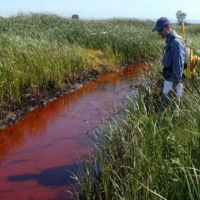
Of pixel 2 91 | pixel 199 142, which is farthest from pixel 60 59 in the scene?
pixel 199 142

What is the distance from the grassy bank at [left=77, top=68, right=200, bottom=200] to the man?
345 millimetres

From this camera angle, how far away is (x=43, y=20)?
Answer: 24.2 meters

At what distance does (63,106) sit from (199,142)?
7.10m

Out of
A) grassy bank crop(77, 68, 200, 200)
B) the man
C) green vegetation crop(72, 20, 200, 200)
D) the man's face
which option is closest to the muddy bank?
green vegetation crop(72, 20, 200, 200)

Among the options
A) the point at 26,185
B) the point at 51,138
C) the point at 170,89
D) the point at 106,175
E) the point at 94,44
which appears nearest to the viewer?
the point at 106,175

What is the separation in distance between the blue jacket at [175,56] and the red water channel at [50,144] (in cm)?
193

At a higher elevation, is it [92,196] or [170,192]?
[170,192]

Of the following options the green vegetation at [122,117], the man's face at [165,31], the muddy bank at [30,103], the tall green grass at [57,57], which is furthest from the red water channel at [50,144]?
the man's face at [165,31]

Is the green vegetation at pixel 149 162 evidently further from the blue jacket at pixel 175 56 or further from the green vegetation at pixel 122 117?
the blue jacket at pixel 175 56

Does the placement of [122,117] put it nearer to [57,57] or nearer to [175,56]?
[175,56]

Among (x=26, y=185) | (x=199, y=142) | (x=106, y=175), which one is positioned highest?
(x=199, y=142)

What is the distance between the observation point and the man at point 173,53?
6.06 meters

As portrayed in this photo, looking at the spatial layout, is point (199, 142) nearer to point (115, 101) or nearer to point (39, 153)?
point (39, 153)

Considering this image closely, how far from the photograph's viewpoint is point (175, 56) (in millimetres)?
6078
